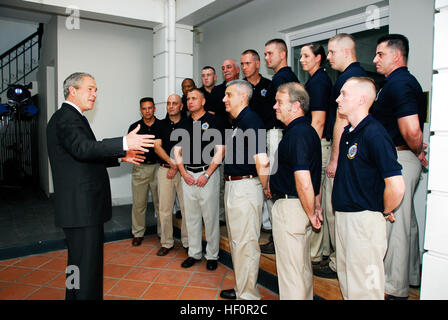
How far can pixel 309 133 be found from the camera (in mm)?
2170

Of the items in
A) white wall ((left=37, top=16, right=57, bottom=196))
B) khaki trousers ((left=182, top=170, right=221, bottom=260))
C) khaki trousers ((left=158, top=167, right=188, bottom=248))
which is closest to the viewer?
khaki trousers ((left=182, top=170, right=221, bottom=260))

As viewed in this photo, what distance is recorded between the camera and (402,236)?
2.38 metres

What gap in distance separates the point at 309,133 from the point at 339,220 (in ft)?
1.91

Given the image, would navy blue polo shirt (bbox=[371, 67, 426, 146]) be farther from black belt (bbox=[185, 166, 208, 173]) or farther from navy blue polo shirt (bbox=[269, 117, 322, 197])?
black belt (bbox=[185, 166, 208, 173])

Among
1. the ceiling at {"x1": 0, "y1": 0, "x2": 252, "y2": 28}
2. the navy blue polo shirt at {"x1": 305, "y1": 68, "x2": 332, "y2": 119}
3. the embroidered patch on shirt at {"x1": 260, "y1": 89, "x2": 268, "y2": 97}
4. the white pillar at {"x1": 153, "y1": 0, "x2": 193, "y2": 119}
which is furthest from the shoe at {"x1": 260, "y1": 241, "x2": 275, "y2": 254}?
the ceiling at {"x1": 0, "y1": 0, "x2": 252, "y2": 28}

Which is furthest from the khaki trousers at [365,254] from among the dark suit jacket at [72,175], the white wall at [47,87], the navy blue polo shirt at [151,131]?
the white wall at [47,87]

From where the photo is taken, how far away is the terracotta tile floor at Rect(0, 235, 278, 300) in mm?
3020

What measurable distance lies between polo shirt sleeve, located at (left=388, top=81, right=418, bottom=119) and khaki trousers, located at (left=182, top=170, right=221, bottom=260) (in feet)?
6.12

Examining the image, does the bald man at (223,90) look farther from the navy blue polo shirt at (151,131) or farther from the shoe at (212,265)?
the shoe at (212,265)

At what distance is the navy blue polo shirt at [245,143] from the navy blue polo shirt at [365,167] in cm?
76

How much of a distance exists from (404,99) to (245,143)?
117 centimetres

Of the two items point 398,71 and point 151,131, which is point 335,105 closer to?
point 398,71

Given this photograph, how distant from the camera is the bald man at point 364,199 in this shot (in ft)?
6.12
